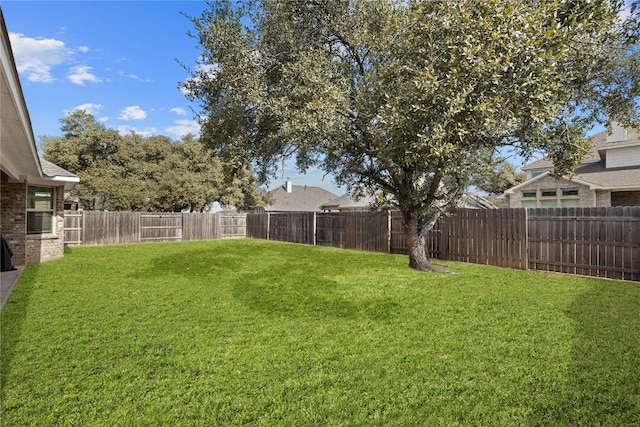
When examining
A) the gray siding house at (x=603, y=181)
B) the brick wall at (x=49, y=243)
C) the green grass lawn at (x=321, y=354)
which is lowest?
the green grass lawn at (x=321, y=354)

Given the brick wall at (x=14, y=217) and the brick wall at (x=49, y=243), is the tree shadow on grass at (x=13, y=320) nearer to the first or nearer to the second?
the brick wall at (x=14, y=217)

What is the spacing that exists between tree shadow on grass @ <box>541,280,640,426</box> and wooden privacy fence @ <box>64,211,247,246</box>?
17.3 meters

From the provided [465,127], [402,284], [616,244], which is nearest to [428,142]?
[465,127]

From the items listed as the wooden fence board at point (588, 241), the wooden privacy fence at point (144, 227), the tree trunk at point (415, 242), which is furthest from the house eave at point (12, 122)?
the wooden fence board at point (588, 241)

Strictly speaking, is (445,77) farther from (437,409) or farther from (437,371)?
(437,409)

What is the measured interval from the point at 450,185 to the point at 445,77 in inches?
141

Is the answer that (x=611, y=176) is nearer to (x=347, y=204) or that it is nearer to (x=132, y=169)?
(x=347, y=204)

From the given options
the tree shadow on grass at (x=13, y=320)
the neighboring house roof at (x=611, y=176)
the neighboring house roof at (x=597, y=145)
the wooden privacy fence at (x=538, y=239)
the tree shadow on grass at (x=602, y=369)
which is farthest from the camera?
the neighboring house roof at (x=597, y=145)

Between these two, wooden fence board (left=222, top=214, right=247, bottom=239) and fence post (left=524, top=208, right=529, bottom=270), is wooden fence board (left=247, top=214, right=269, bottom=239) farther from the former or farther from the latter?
fence post (left=524, top=208, right=529, bottom=270)

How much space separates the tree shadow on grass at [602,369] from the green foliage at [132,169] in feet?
71.4

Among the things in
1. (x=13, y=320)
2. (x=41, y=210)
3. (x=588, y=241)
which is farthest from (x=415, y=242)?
(x=41, y=210)

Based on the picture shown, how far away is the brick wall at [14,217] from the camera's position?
9.15 m

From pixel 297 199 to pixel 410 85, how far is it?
31.9 m

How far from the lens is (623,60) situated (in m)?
6.98
